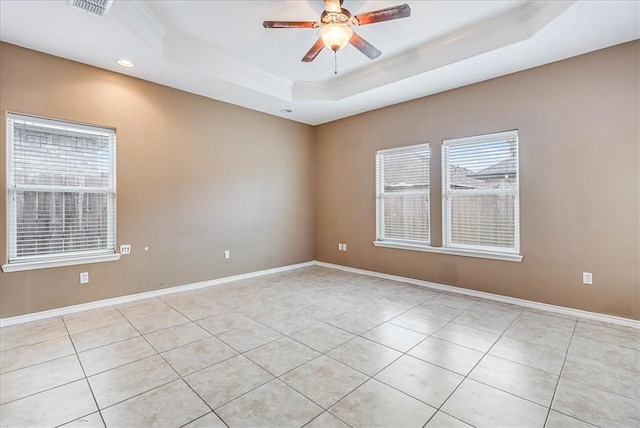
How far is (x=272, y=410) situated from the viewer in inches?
69.1

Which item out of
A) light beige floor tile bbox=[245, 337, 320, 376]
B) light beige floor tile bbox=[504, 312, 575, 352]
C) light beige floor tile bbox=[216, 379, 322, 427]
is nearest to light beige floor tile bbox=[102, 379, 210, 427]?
light beige floor tile bbox=[216, 379, 322, 427]

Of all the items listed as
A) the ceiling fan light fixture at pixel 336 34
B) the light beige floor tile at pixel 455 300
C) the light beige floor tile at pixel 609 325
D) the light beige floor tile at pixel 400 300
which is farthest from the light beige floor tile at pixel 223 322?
the light beige floor tile at pixel 609 325

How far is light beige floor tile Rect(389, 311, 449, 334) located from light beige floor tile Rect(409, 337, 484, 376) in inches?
9.6

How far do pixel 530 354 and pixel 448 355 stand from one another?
2.20 feet

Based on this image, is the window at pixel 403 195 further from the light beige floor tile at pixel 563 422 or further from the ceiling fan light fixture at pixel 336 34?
the light beige floor tile at pixel 563 422

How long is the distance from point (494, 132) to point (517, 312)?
86.9 inches

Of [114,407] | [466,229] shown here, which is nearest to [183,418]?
[114,407]

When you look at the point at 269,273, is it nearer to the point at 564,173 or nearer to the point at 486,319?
the point at 486,319

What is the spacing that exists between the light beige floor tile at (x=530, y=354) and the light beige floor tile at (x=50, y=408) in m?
2.93

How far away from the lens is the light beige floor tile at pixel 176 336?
2563 millimetres

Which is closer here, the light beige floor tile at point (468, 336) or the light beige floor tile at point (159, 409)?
the light beige floor tile at point (159, 409)

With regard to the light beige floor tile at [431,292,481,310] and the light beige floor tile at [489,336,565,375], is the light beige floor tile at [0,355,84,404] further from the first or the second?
the light beige floor tile at [431,292,481,310]

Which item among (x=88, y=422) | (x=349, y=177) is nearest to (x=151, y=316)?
(x=88, y=422)

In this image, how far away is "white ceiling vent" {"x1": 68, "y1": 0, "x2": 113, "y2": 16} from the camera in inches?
96.0
